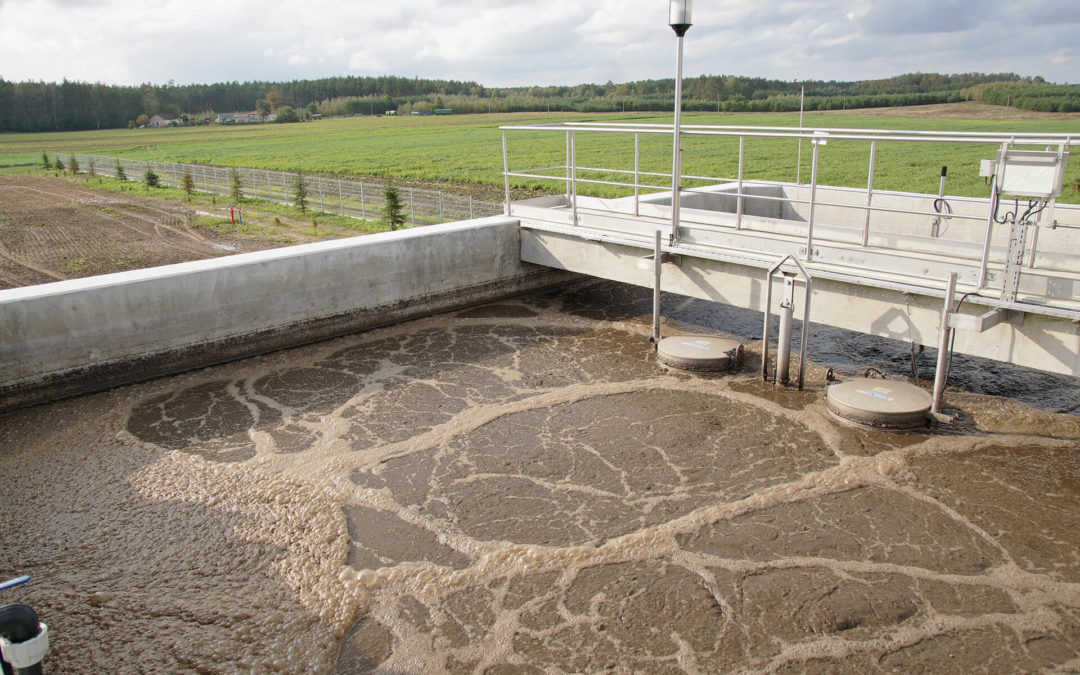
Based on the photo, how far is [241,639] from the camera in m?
5.35

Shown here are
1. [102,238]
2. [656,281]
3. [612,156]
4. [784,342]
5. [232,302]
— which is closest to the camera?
[784,342]

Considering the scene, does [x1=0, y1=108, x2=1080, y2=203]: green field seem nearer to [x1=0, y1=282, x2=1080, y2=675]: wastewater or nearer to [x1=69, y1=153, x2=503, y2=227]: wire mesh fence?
[x1=69, y1=153, x2=503, y2=227]: wire mesh fence

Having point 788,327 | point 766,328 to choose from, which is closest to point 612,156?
point 766,328

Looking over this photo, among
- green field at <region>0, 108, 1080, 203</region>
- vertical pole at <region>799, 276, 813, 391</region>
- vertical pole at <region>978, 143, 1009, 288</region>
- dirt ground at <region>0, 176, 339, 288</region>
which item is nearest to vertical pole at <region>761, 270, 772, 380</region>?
vertical pole at <region>799, 276, 813, 391</region>

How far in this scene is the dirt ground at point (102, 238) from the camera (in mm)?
16656

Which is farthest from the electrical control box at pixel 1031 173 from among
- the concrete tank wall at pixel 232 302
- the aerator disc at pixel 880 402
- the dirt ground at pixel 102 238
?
the dirt ground at pixel 102 238

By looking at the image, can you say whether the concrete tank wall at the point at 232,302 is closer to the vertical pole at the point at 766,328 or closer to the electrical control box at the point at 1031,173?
the vertical pole at the point at 766,328

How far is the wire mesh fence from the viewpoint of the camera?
66.8 ft

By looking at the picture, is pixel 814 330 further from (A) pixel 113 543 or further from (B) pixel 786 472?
(A) pixel 113 543

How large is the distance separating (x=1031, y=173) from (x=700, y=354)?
4.25 m

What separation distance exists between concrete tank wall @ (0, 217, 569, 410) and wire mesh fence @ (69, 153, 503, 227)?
4.07m

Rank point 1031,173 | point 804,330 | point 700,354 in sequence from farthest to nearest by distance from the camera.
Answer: point 700,354 → point 804,330 → point 1031,173

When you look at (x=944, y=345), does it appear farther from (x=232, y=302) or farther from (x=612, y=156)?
(x=612, y=156)

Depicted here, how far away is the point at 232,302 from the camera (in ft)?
35.4
